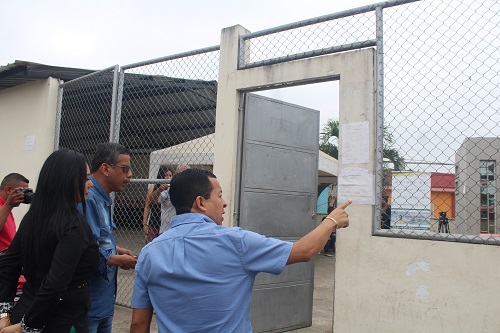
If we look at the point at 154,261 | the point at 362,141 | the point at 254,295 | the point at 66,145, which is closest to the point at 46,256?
the point at 154,261

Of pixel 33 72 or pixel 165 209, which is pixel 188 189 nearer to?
Answer: pixel 165 209

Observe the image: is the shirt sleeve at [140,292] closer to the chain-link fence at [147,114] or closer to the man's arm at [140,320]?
the man's arm at [140,320]

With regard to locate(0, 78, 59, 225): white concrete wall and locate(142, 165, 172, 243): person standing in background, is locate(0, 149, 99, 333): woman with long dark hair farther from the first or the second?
locate(0, 78, 59, 225): white concrete wall

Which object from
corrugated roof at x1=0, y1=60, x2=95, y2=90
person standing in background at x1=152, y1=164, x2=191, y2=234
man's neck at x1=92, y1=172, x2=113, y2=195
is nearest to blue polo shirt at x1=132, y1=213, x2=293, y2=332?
man's neck at x1=92, y1=172, x2=113, y2=195

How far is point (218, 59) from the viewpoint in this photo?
Result: 466 centimetres

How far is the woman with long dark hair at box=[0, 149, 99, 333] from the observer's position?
212 centimetres

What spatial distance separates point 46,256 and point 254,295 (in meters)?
2.78

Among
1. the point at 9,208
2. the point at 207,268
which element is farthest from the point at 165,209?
the point at 207,268

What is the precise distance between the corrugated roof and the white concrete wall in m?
0.12

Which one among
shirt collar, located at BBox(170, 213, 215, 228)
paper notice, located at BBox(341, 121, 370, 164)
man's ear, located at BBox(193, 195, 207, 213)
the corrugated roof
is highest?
the corrugated roof

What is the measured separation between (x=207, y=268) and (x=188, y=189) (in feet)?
1.20

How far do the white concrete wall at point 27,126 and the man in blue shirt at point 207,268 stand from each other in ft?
17.9

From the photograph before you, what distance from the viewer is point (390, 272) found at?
3.26 m

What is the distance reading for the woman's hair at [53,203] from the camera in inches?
86.4
